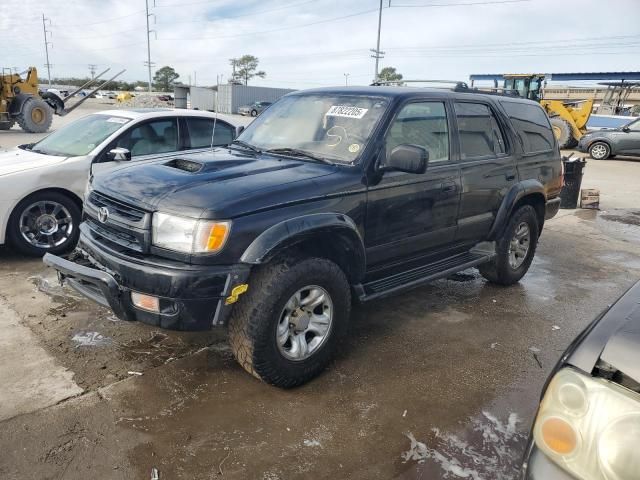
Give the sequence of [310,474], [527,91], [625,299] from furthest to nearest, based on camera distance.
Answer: [527,91] < [310,474] < [625,299]

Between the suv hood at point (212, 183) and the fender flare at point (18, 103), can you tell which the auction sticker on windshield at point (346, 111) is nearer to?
the suv hood at point (212, 183)

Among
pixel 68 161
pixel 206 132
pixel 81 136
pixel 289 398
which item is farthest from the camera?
pixel 206 132

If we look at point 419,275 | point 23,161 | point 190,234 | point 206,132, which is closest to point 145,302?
point 190,234

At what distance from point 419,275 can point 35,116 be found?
60.3ft

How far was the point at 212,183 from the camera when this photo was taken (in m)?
3.11

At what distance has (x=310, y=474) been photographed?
2.59 meters

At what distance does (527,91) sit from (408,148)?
20.8m

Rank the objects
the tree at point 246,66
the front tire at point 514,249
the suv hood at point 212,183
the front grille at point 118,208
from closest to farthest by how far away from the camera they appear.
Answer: the suv hood at point 212,183 → the front grille at point 118,208 → the front tire at point 514,249 → the tree at point 246,66

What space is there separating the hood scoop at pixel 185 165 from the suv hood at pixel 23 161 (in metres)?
2.53

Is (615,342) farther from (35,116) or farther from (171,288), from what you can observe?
(35,116)

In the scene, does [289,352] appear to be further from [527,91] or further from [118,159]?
[527,91]

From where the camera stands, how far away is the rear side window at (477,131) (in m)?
4.42

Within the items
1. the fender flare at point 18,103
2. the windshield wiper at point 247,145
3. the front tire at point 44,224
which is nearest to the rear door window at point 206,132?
the front tire at point 44,224

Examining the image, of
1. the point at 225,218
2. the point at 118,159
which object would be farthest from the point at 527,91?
the point at 225,218
